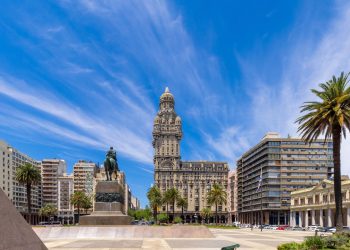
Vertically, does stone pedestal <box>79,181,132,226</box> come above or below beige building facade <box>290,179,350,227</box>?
above

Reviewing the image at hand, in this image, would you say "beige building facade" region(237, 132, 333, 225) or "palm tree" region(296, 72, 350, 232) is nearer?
"palm tree" region(296, 72, 350, 232)

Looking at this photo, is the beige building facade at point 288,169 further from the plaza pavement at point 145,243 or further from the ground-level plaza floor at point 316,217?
the plaza pavement at point 145,243

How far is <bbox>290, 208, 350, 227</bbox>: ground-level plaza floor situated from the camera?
93.6 metres

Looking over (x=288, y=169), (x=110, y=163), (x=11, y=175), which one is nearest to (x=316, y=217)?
(x=288, y=169)

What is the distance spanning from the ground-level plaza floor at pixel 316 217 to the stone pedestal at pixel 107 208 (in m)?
66.2

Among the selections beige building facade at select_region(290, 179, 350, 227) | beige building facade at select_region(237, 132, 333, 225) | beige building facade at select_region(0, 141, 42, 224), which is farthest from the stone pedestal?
beige building facade at select_region(0, 141, 42, 224)

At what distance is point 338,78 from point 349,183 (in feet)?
187

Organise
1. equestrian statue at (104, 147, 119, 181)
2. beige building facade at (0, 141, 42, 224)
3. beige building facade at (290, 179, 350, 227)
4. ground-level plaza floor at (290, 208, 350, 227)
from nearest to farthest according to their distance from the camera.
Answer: equestrian statue at (104, 147, 119, 181) < beige building facade at (290, 179, 350, 227) < ground-level plaza floor at (290, 208, 350, 227) < beige building facade at (0, 141, 42, 224)

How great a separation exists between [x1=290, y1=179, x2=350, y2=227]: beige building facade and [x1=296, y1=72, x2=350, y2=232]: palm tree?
5663cm

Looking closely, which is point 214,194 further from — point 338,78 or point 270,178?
point 338,78

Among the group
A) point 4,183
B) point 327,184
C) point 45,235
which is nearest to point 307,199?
point 327,184

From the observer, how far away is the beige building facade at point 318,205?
9137cm

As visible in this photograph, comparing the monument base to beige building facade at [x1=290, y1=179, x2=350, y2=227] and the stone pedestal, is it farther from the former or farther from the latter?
beige building facade at [x1=290, y1=179, x2=350, y2=227]

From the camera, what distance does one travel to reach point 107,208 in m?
41.5
